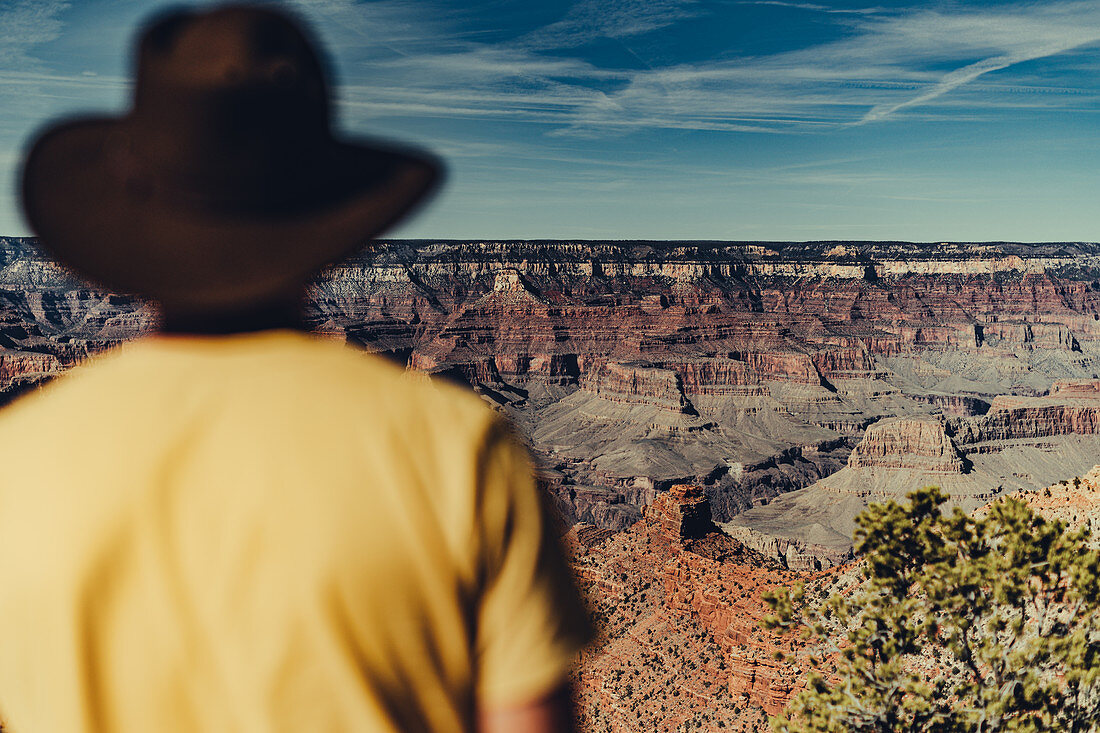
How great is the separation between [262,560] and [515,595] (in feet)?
1.49

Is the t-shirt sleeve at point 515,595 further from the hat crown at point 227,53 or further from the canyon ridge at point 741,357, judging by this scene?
the hat crown at point 227,53

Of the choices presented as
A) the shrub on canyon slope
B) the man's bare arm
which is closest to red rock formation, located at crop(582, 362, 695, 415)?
the shrub on canyon slope

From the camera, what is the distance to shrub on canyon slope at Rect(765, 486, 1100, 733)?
8992 mm

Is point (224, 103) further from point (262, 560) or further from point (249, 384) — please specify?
point (262, 560)

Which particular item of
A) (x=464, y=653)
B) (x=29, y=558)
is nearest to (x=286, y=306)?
(x=29, y=558)

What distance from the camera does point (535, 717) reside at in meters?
1.50

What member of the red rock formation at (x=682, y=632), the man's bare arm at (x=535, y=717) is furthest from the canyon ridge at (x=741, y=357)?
the red rock formation at (x=682, y=632)

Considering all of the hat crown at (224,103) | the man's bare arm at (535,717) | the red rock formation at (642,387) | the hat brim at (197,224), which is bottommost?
the red rock formation at (642,387)

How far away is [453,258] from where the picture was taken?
180 meters

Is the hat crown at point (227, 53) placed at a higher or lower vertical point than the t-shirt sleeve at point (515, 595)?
higher

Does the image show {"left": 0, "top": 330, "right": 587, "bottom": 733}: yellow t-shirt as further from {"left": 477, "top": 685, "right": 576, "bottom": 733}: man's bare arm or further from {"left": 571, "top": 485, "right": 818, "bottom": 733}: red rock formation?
{"left": 571, "top": 485, "right": 818, "bottom": 733}: red rock formation

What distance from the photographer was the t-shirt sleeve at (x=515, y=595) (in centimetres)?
144

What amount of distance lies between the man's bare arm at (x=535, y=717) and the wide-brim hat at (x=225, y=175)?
92 centimetres

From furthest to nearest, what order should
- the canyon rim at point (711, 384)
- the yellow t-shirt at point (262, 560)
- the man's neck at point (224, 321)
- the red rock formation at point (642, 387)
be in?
the red rock formation at point (642, 387)
the canyon rim at point (711, 384)
the man's neck at point (224, 321)
the yellow t-shirt at point (262, 560)
